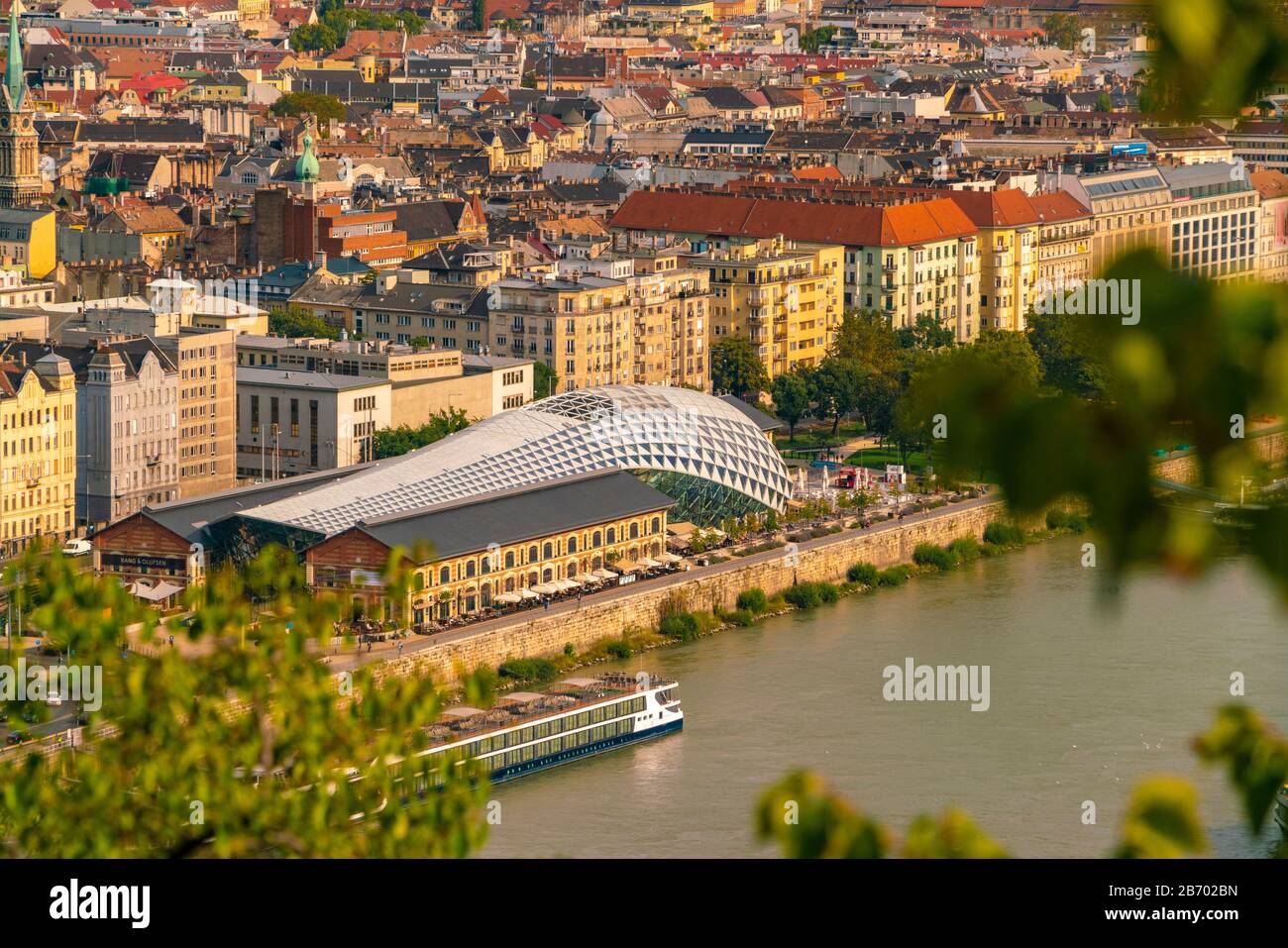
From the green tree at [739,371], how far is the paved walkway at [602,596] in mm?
4726

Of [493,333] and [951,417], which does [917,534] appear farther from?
[951,417]

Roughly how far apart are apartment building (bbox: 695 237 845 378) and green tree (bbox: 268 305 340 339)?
12.7 feet

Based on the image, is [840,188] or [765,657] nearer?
[765,657]

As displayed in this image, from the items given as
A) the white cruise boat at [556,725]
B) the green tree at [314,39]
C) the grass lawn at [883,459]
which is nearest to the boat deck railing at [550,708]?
the white cruise boat at [556,725]

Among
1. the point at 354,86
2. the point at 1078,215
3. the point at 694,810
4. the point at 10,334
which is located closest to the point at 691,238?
the point at 1078,215

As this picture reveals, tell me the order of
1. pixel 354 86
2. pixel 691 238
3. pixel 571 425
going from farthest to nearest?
pixel 354 86, pixel 691 238, pixel 571 425

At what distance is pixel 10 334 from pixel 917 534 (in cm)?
746

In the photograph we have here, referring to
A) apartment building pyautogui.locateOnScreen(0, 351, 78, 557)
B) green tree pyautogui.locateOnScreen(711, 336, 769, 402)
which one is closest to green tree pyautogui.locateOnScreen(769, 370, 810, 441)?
green tree pyautogui.locateOnScreen(711, 336, 769, 402)

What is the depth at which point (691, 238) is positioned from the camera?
31.8 m

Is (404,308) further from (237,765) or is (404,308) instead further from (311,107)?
(311,107)

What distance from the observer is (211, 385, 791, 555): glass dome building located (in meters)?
19.4

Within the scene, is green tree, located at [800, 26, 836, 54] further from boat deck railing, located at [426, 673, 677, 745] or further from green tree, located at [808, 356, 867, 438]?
boat deck railing, located at [426, 673, 677, 745]

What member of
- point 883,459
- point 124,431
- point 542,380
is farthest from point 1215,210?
point 124,431

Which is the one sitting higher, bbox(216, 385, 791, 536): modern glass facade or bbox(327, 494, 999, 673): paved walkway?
bbox(216, 385, 791, 536): modern glass facade
